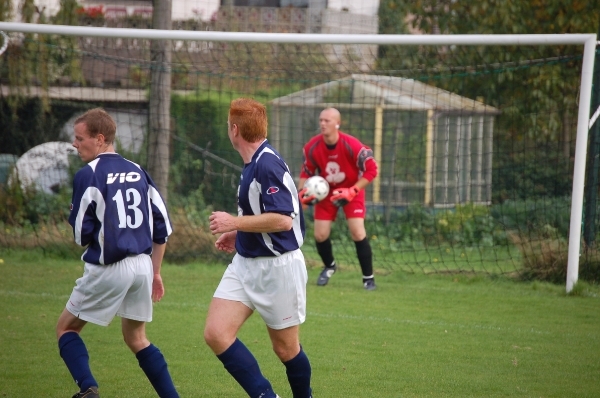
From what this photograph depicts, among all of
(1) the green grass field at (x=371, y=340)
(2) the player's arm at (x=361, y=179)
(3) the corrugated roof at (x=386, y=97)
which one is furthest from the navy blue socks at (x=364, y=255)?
(3) the corrugated roof at (x=386, y=97)

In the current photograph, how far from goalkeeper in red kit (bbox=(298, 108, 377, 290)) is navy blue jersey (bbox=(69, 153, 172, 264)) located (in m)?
4.14

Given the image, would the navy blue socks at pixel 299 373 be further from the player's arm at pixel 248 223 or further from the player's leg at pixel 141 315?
the player's arm at pixel 248 223

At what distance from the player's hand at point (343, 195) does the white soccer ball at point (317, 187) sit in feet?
0.52

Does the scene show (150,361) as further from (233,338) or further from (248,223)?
(248,223)

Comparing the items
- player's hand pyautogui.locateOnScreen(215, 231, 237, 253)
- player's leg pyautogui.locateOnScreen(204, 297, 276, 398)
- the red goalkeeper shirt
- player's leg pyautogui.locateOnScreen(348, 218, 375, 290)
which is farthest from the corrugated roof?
player's leg pyautogui.locateOnScreen(204, 297, 276, 398)

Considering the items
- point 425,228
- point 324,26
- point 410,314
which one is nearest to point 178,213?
point 425,228

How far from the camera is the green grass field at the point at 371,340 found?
5042mm

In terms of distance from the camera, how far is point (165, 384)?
4254 millimetres

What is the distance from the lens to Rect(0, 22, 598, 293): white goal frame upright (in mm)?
8125

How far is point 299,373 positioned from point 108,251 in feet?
3.95

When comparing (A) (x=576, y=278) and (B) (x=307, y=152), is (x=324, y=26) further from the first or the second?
(A) (x=576, y=278)

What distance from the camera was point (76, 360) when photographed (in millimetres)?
4227

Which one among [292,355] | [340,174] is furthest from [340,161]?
[292,355]

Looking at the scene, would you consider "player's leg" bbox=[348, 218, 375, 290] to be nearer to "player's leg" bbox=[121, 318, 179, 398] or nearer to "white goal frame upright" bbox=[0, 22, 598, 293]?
"white goal frame upright" bbox=[0, 22, 598, 293]
